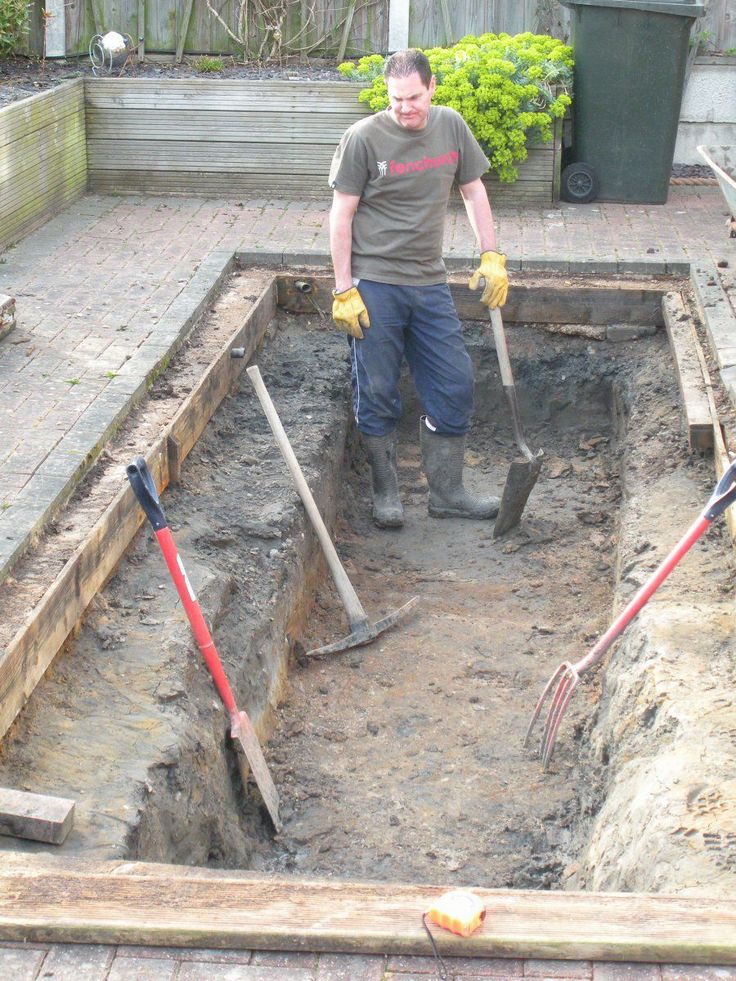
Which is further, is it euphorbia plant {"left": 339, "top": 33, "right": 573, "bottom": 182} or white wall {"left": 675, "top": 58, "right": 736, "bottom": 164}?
white wall {"left": 675, "top": 58, "right": 736, "bottom": 164}

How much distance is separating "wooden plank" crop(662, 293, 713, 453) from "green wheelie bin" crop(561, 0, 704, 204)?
2.58 m

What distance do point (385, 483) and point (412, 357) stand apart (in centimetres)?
76

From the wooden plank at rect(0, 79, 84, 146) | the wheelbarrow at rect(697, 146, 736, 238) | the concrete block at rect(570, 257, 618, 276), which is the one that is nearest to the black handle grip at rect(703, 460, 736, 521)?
the wheelbarrow at rect(697, 146, 736, 238)

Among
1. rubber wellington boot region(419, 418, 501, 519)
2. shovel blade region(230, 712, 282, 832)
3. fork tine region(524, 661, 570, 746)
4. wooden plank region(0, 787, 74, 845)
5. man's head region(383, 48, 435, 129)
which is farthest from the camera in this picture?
rubber wellington boot region(419, 418, 501, 519)

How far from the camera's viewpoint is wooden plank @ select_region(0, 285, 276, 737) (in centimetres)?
380

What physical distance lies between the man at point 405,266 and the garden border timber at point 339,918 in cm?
379

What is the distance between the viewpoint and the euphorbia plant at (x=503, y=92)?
955 centimetres

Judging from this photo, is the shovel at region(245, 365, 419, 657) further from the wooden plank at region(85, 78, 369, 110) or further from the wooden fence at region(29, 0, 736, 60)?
the wooden fence at region(29, 0, 736, 60)

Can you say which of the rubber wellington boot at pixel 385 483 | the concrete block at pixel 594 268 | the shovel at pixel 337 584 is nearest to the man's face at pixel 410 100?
the shovel at pixel 337 584

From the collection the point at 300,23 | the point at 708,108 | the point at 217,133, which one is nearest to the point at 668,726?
the point at 217,133

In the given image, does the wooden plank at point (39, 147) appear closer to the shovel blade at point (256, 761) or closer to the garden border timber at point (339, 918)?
the shovel blade at point (256, 761)

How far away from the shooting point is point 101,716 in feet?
13.2

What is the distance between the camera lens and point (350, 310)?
6156 mm

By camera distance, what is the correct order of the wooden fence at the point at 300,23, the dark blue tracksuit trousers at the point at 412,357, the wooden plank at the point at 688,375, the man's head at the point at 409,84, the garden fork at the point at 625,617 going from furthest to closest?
the wooden fence at the point at 300,23, the dark blue tracksuit trousers at the point at 412,357, the wooden plank at the point at 688,375, the man's head at the point at 409,84, the garden fork at the point at 625,617
